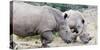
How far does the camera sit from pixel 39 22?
2459 millimetres

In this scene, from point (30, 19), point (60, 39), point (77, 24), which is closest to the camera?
point (30, 19)

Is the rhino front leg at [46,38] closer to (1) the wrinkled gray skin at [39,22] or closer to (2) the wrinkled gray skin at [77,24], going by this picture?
(1) the wrinkled gray skin at [39,22]

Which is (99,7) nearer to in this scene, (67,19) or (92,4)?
(92,4)

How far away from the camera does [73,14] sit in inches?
106

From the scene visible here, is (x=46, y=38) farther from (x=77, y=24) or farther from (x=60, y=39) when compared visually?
(x=77, y=24)

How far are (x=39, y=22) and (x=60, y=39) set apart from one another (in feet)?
1.39

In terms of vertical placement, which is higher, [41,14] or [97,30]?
[41,14]

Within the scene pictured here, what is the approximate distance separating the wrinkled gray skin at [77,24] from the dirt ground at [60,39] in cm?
8

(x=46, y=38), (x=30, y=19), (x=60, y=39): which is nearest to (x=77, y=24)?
(x=60, y=39)

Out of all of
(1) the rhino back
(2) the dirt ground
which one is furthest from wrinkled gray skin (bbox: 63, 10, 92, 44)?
(1) the rhino back

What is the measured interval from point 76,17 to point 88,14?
23 centimetres
